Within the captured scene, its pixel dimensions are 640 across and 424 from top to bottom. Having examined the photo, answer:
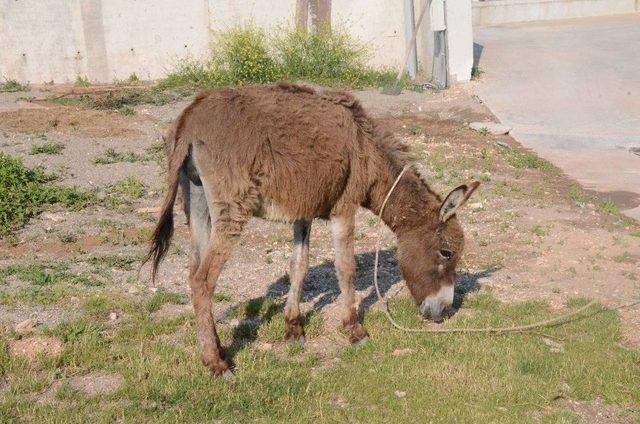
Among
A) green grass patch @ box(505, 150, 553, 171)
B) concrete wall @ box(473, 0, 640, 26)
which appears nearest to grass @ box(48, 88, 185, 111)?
green grass patch @ box(505, 150, 553, 171)

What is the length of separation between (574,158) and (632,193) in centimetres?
217

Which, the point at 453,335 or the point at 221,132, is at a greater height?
the point at 221,132

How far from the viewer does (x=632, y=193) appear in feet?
38.6

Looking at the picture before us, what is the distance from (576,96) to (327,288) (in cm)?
1069

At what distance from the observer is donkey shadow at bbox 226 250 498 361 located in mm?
7414

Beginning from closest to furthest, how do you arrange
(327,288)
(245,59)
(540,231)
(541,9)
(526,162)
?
(327,288)
(540,231)
(526,162)
(245,59)
(541,9)

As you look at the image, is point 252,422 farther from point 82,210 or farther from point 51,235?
point 82,210

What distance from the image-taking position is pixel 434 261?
23.9 feet

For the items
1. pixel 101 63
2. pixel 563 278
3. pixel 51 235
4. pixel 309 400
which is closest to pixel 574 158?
pixel 563 278

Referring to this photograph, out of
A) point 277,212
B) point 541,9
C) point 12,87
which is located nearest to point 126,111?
point 12,87

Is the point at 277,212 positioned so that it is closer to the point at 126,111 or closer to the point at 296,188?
the point at 296,188

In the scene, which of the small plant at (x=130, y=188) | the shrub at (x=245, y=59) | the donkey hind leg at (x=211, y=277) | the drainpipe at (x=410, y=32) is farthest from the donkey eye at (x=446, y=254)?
the drainpipe at (x=410, y=32)

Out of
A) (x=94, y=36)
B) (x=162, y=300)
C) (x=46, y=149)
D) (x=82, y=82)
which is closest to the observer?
(x=162, y=300)

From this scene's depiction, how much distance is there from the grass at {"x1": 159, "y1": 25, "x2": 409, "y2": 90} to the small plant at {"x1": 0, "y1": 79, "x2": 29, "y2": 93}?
118 inches
